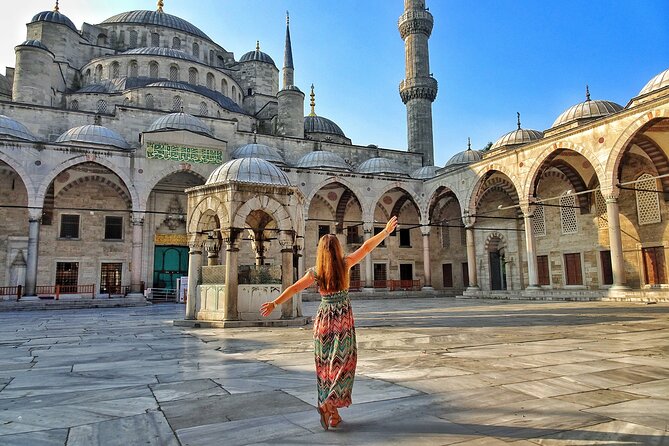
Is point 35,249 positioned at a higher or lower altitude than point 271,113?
lower

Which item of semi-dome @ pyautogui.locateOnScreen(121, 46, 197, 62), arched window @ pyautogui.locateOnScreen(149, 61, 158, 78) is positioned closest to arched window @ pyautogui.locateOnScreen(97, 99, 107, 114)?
arched window @ pyautogui.locateOnScreen(149, 61, 158, 78)

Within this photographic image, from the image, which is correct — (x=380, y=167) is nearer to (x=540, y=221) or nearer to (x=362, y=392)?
(x=540, y=221)

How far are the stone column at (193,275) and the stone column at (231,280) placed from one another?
84 centimetres

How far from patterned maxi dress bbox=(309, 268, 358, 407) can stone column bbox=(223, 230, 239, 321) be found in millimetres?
5501

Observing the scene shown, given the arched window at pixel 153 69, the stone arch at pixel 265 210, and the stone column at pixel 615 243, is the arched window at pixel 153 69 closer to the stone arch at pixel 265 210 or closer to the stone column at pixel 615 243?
the stone arch at pixel 265 210

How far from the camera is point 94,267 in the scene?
19.0m

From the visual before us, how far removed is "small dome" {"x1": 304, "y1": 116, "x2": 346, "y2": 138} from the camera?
29.5 m

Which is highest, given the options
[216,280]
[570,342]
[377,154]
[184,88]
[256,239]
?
[184,88]

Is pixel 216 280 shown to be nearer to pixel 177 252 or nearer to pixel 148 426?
pixel 148 426

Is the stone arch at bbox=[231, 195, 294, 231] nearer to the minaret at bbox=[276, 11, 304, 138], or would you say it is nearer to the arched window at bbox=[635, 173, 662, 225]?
the arched window at bbox=[635, 173, 662, 225]

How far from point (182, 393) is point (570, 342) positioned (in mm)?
4165

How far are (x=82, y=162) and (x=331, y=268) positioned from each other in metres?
17.5

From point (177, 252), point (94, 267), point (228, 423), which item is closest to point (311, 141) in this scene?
point (177, 252)

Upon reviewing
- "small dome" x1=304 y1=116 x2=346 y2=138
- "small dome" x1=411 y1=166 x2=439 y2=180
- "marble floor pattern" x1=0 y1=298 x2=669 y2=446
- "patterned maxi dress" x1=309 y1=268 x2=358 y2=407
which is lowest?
"marble floor pattern" x1=0 y1=298 x2=669 y2=446
